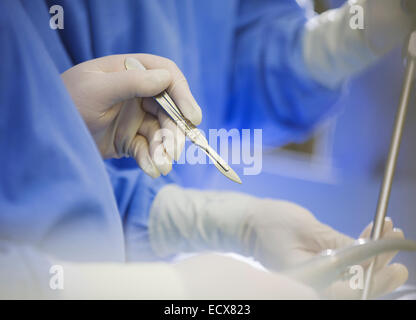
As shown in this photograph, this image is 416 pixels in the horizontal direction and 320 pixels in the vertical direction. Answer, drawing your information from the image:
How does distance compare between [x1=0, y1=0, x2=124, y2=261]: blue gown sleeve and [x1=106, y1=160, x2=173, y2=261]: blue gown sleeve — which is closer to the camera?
[x1=0, y1=0, x2=124, y2=261]: blue gown sleeve

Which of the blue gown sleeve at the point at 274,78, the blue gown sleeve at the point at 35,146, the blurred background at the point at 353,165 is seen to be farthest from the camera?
the blue gown sleeve at the point at 274,78

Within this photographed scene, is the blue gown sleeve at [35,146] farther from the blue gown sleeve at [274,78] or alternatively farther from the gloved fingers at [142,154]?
the blue gown sleeve at [274,78]

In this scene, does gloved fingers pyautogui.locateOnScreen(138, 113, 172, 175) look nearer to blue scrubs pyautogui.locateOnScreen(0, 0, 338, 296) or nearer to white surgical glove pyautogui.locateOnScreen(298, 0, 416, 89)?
blue scrubs pyautogui.locateOnScreen(0, 0, 338, 296)

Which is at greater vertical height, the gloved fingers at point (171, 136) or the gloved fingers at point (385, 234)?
the gloved fingers at point (171, 136)

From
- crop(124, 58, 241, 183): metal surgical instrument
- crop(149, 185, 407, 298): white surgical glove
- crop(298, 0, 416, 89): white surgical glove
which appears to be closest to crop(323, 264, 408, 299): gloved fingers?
crop(149, 185, 407, 298): white surgical glove

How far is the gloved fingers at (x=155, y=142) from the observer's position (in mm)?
377

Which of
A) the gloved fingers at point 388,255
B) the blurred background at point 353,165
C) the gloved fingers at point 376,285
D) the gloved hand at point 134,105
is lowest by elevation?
A: the gloved fingers at point 376,285

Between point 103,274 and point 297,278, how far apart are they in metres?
0.18

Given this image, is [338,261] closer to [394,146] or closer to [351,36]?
[394,146]

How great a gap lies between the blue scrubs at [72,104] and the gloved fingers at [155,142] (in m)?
0.06

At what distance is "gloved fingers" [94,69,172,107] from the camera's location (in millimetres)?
348

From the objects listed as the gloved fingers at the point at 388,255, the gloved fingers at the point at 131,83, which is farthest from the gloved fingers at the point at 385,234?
the gloved fingers at the point at 131,83

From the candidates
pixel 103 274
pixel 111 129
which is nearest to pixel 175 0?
pixel 111 129

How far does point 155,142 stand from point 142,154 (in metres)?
0.02
